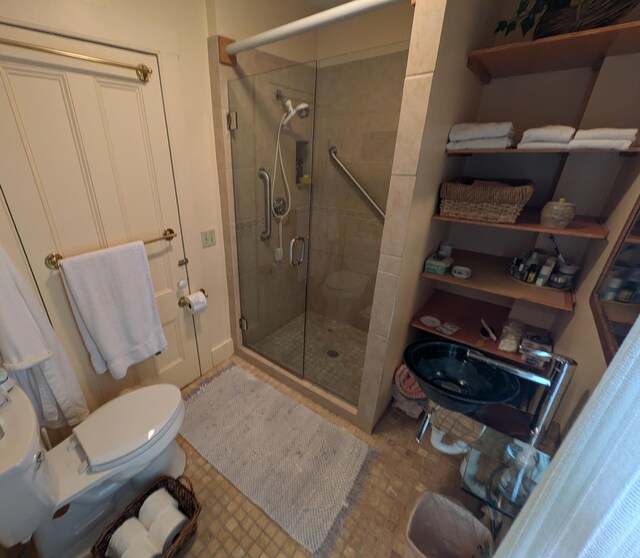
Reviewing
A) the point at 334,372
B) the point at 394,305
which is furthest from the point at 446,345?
the point at 334,372

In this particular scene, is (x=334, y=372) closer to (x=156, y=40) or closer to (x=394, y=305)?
(x=394, y=305)

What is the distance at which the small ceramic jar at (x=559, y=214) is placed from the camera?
3.71ft

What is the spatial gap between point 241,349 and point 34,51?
74.8 inches

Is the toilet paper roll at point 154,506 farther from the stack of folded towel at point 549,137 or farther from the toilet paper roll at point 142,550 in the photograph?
the stack of folded towel at point 549,137

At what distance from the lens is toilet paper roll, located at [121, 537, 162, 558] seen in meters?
1.01

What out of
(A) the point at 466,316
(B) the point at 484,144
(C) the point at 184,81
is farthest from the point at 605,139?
(C) the point at 184,81

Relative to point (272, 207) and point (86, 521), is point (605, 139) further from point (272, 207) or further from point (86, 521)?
point (86, 521)

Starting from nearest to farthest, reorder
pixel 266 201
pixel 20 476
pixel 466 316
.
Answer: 1. pixel 20 476
2. pixel 466 316
3. pixel 266 201

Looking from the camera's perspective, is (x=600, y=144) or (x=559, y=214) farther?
(x=559, y=214)

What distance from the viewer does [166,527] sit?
1.10 m

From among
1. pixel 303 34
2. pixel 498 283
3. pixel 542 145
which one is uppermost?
pixel 303 34

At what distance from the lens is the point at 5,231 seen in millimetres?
1036

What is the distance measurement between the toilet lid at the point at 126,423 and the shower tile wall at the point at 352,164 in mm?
1304

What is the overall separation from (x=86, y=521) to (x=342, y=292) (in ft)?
6.19
